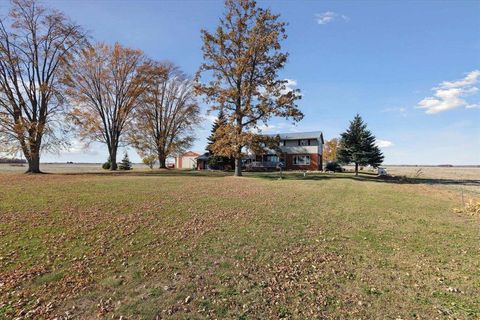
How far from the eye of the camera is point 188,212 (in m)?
12.4

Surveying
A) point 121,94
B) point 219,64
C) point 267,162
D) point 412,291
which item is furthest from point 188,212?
point 267,162

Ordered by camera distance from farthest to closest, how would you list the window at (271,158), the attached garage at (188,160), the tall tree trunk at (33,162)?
the attached garage at (188,160)
the window at (271,158)
the tall tree trunk at (33,162)

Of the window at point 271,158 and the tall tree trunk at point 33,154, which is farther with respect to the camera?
the window at point 271,158

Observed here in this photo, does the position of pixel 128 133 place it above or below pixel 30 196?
above

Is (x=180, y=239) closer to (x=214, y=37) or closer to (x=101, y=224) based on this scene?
(x=101, y=224)

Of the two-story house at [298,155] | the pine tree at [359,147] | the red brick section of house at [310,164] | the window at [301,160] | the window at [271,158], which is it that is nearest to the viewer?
the pine tree at [359,147]

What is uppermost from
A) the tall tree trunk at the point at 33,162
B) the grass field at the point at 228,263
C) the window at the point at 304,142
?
the window at the point at 304,142

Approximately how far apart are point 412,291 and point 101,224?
951 cm

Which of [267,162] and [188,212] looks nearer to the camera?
[188,212]

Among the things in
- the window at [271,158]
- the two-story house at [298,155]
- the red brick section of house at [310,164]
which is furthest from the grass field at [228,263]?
the window at [271,158]

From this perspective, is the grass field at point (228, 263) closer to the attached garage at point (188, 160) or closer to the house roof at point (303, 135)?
the house roof at point (303, 135)

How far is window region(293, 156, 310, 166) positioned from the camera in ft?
171

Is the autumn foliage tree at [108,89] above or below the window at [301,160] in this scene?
above

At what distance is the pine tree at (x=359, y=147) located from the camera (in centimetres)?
4016
